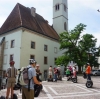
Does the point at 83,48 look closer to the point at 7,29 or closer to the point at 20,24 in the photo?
the point at 20,24

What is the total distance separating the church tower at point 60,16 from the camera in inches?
1576

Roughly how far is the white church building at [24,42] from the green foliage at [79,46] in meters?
4.23

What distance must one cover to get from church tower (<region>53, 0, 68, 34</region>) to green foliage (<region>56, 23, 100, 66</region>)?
921 centimetres

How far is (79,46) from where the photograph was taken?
30.5 m

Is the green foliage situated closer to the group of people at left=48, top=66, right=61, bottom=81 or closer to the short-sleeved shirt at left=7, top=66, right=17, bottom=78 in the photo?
the group of people at left=48, top=66, right=61, bottom=81

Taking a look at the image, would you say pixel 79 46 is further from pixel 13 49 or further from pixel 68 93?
pixel 68 93

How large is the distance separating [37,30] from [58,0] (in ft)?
52.8

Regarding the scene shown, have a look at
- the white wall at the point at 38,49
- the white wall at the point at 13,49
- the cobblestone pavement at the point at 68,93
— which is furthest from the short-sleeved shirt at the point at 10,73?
the white wall at the point at 38,49

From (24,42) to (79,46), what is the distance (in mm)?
11797

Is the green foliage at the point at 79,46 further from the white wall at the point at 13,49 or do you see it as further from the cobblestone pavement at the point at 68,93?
the cobblestone pavement at the point at 68,93

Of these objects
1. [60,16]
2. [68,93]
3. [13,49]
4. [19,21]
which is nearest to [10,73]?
[68,93]

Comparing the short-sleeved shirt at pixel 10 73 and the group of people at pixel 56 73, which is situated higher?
the short-sleeved shirt at pixel 10 73

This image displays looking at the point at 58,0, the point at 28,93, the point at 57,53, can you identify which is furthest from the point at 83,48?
the point at 28,93

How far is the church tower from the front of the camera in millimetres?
40031
